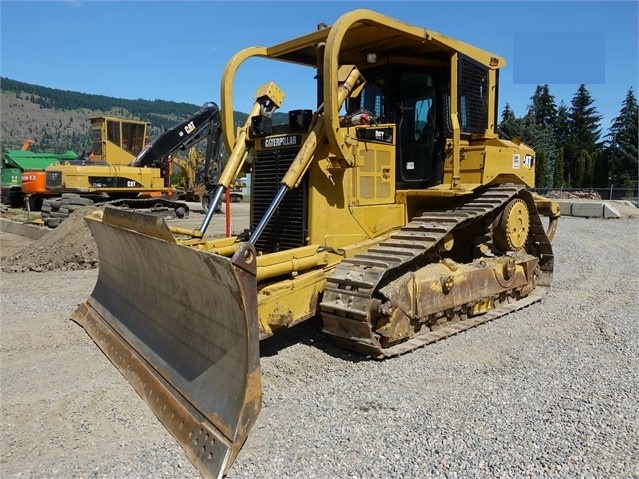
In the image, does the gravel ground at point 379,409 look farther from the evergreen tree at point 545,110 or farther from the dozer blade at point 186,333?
the evergreen tree at point 545,110

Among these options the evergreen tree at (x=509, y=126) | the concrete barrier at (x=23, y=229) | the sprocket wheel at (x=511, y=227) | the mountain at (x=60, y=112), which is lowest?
the concrete barrier at (x=23, y=229)

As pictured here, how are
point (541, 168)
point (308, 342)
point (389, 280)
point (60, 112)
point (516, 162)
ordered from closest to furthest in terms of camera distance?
point (389, 280) → point (308, 342) → point (516, 162) → point (541, 168) → point (60, 112)

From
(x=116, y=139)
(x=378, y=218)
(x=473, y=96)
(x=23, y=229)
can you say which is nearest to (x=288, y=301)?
(x=378, y=218)

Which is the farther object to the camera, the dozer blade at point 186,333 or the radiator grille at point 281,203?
the radiator grille at point 281,203

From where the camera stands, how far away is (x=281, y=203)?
5.70m

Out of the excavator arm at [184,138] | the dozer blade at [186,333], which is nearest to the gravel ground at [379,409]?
the dozer blade at [186,333]

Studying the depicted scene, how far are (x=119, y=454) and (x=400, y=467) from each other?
5.54 ft

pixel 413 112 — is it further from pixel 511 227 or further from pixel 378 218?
pixel 511 227

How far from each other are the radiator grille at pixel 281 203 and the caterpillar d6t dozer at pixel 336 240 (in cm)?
2

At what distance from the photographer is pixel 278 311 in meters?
4.63

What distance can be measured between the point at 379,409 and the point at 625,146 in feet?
153

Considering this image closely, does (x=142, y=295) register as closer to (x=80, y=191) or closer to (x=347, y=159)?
(x=347, y=159)

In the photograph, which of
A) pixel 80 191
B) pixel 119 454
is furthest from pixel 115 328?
pixel 80 191

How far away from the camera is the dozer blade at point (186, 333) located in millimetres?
3396
